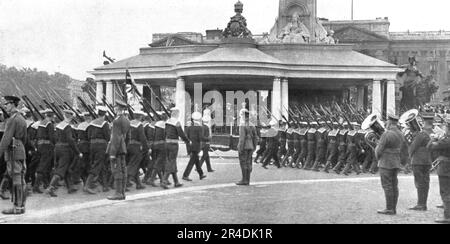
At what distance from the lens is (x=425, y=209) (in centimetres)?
1048

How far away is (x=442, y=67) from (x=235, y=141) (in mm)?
19648

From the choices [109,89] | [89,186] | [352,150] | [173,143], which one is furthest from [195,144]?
[109,89]

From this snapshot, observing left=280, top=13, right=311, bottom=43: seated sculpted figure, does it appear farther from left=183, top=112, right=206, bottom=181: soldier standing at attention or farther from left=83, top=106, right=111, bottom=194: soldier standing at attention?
left=83, top=106, right=111, bottom=194: soldier standing at attention

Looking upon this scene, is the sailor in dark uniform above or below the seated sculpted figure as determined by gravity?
below

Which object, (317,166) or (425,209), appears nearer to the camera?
(425,209)

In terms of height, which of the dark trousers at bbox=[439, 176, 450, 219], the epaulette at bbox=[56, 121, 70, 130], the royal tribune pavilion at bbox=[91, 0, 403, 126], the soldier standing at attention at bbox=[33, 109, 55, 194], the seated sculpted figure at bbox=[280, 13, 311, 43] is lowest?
the dark trousers at bbox=[439, 176, 450, 219]

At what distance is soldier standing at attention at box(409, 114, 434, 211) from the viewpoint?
34.8ft

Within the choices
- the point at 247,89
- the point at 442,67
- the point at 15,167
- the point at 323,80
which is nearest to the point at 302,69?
the point at 323,80

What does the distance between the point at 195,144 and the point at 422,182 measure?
6588mm

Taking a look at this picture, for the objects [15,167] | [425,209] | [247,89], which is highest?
[247,89]

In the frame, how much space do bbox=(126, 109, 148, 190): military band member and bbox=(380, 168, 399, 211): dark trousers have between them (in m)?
5.50

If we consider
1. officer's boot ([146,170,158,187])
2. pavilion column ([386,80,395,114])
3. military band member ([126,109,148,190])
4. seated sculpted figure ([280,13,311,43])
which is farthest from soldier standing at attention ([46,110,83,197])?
seated sculpted figure ([280,13,311,43])

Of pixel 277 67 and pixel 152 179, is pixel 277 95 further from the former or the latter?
pixel 152 179
